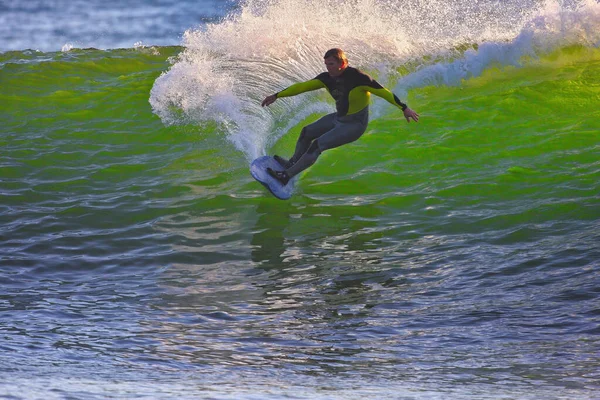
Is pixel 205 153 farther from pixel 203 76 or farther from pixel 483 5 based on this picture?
pixel 483 5

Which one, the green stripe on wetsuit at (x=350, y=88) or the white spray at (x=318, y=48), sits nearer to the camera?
the green stripe on wetsuit at (x=350, y=88)

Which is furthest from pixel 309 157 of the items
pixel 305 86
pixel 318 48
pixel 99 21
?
pixel 99 21

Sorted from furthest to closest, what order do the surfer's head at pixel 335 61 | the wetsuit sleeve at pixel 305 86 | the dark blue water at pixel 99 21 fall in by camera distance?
the dark blue water at pixel 99 21 < the wetsuit sleeve at pixel 305 86 < the surfer's head at pixel 335 61

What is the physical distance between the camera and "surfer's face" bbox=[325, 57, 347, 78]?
32.0ft

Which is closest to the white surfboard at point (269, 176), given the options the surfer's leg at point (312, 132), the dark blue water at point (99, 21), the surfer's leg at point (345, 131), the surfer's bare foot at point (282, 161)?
the surfer's bare foot at point (282, 161)

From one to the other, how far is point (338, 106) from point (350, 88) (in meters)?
0.33

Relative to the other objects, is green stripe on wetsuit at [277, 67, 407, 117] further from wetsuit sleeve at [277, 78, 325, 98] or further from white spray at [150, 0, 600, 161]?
white spray at [150, 0, 600, 161]

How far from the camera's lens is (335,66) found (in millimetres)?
9773

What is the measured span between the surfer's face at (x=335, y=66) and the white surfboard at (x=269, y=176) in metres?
1.54

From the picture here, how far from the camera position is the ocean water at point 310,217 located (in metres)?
5.92

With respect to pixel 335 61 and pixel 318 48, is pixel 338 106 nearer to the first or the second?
pixel 335 61

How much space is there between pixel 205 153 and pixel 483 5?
9113mm

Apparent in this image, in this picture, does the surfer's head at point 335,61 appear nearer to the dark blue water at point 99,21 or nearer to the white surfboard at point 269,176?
the white surfboard at point 269,176

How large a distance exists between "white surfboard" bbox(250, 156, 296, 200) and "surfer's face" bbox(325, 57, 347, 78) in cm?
154
